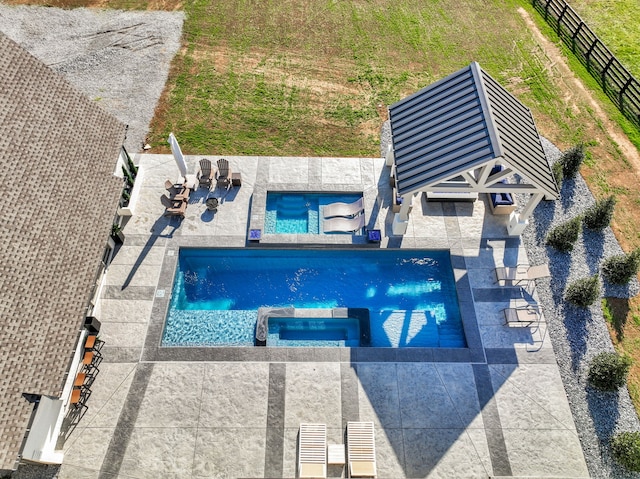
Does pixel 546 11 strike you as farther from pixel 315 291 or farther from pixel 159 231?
pixel 159 231

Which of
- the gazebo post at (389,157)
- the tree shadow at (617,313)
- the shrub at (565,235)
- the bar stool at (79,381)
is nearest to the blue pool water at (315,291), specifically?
the bar stool at (79,381)

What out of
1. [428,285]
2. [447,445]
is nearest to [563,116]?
[428,285]

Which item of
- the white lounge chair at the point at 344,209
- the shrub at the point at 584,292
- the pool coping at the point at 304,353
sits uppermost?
the white lounge chair at the point at 344,209

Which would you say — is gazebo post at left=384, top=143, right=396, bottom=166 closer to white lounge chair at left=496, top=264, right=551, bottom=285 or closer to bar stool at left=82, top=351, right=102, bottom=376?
white lounge chair at left=496, top=264, right=551, bottom=285

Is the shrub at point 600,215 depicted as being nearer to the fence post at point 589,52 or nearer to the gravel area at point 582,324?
the gravel area at point 582,324

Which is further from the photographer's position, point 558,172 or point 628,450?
point 558,172

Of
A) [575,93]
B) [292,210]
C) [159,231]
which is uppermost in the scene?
[575,93]

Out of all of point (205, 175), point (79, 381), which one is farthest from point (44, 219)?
point (205, 175)
